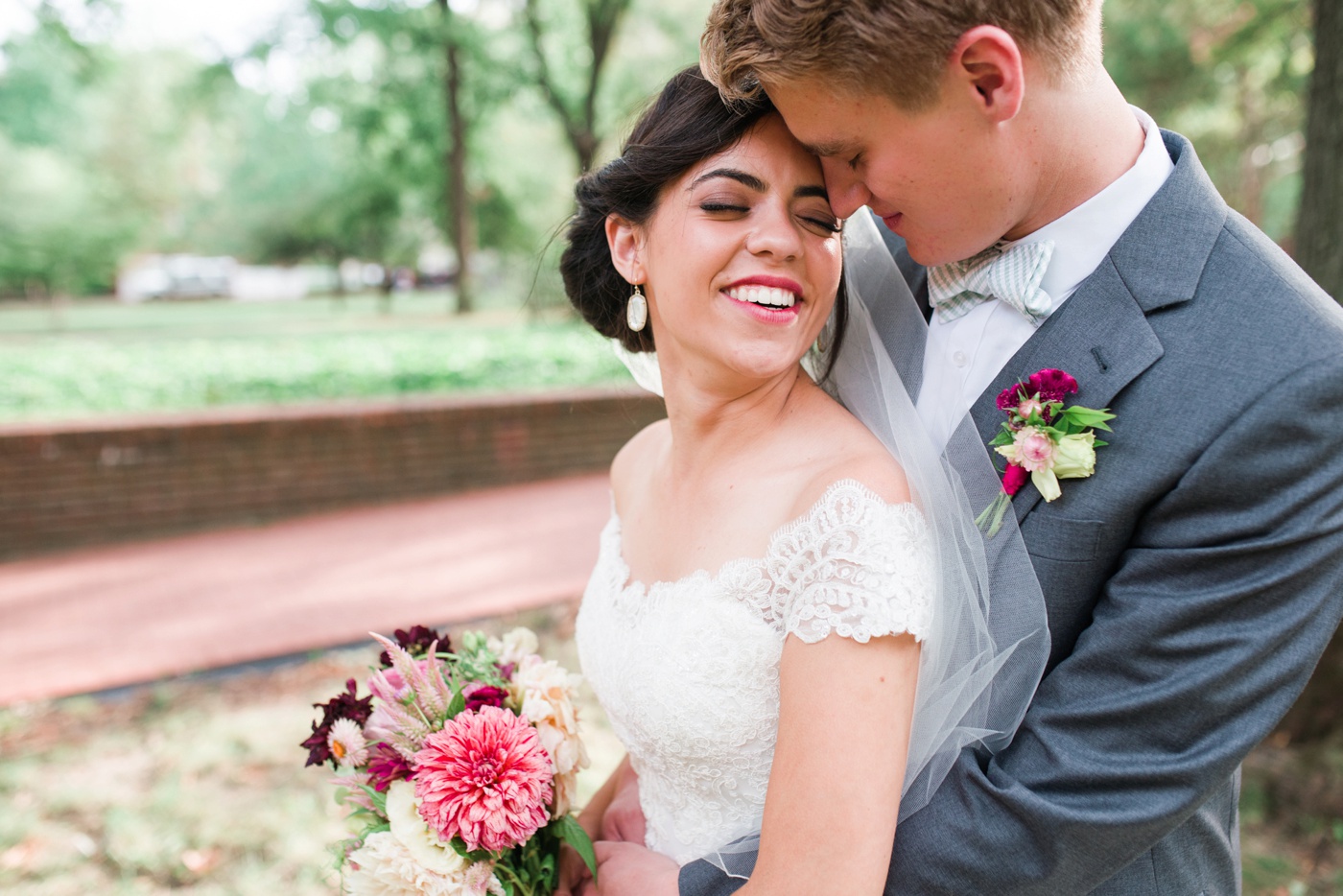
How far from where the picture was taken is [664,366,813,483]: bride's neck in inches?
78.7

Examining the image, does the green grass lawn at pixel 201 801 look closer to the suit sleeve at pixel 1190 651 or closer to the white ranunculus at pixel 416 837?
the white ranunculus at pixel 416 837

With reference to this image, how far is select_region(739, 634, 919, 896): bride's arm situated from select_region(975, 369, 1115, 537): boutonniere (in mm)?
342

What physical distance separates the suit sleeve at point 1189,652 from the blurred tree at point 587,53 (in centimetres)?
1389

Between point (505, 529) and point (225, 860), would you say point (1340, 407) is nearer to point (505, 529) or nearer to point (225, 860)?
point (225, 860)

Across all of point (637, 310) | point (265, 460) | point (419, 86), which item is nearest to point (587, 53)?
point (419, 86)

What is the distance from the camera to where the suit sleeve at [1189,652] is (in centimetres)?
141

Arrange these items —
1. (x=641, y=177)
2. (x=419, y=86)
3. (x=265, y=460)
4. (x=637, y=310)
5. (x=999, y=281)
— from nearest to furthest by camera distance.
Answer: (x=999, y=281)
(x=641, y=177)
(x=637, y=310)
(x=265, y=460)
(x=419, y=86)

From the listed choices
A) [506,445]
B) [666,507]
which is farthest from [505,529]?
[666,507]

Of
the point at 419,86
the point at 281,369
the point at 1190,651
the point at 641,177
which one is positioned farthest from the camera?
the point at 419,86

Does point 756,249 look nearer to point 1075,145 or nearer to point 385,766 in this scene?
point 1075,145

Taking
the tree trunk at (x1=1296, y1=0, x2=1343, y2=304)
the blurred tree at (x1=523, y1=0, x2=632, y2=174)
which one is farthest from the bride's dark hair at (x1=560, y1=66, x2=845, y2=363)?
the blurred tree at (x1=523, y1=0, x2=632, y2=174)

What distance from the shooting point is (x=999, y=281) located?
5.79 feet

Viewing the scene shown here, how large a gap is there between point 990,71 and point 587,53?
1764 centimetres

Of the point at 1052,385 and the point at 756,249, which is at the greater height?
the point at 756,249
